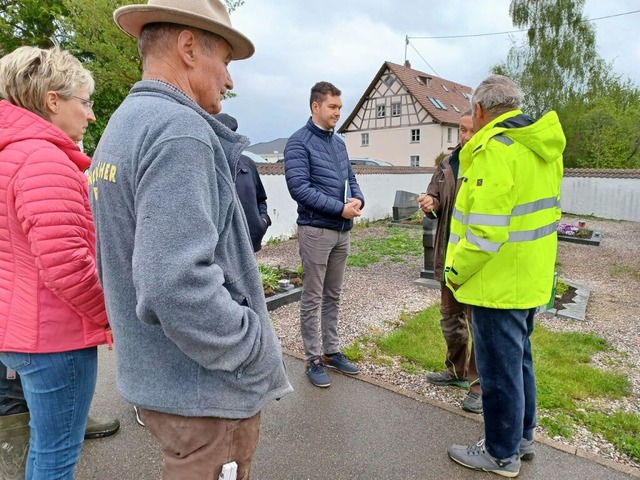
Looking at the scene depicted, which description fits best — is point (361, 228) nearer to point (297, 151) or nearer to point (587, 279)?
point (587, 279)

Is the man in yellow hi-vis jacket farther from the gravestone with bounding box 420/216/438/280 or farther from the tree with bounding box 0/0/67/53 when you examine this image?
the tree with bounding box 0/0/67/53

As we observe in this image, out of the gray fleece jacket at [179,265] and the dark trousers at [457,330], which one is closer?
the gray fleece jacket at [179,265]

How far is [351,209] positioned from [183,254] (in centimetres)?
245

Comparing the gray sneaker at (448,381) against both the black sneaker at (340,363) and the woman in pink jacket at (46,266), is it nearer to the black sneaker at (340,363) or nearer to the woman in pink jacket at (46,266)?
the black sneaker at (340,363)

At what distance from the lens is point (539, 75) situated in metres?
25.6

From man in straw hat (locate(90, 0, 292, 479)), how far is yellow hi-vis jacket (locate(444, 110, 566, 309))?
1.27m

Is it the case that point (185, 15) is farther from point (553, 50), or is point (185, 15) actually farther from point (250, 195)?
point (553, 50)

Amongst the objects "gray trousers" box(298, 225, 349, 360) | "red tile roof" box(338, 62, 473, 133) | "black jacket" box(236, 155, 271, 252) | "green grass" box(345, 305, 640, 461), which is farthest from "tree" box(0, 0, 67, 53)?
"red tile roof" box(338, 62, 473, 133)

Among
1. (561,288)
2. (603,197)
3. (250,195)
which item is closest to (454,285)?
(250,195)

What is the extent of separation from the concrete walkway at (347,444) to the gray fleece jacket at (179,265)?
1504mm

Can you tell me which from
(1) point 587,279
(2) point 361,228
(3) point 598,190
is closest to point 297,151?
(1) point 587,279

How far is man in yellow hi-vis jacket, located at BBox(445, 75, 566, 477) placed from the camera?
6.86 feet

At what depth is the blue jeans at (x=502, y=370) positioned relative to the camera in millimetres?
2230

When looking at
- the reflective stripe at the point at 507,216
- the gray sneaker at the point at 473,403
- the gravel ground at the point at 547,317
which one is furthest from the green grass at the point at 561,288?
the reflective stripe at the point at 507,216
